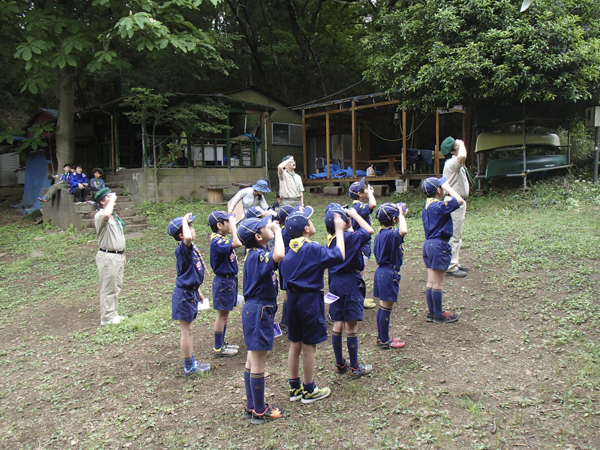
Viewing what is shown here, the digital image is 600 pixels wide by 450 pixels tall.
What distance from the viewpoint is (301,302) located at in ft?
11.4

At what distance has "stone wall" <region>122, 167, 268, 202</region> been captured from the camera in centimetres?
1501

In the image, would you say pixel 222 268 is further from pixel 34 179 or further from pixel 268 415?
pixel 34 179

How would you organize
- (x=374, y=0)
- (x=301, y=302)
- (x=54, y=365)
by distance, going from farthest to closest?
(x=374, y=0)
(x=54, y=365)
(x=301, y=302)

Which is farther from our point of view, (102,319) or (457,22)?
(457,22)

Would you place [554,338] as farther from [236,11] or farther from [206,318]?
[236,11]

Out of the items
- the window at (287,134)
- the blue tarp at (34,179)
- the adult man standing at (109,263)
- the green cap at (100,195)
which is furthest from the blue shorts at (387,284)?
the window at (287,134)

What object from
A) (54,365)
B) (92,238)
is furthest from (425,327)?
(92,238)

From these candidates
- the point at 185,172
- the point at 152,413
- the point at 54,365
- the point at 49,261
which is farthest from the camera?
the point at 185,172

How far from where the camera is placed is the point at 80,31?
11.8 m

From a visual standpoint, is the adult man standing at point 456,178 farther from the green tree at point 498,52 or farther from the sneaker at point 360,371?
the green tree at point 498,52

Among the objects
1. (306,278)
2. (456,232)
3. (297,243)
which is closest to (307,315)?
(306,278)

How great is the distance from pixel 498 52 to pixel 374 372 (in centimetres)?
924

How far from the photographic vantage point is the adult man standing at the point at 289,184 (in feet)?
24.6

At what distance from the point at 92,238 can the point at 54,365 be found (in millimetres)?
7104
